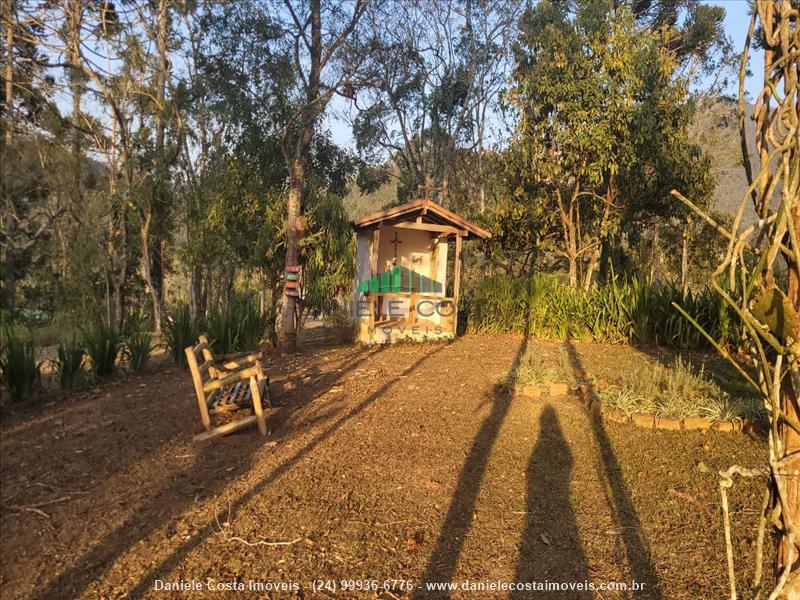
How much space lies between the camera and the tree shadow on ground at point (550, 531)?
9.53ft

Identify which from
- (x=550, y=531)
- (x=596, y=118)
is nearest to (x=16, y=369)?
(x=550, y=531)

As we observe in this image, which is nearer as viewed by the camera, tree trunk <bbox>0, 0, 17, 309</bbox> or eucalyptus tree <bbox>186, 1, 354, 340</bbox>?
eucalyptus tree <bbox>186, 1, 354, 340</bbox>

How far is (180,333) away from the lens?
27.5 ft

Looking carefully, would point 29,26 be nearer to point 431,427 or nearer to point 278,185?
point 278,185

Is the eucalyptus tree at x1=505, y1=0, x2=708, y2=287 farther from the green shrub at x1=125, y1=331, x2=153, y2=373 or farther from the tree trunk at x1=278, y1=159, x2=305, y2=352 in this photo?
the green shrub at x1=125, y1=331, x2=153, y2=373

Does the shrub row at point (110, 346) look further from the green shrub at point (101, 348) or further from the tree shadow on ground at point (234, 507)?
the tree shadow on ground at point (234, 507)

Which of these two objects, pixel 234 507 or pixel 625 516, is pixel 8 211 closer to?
pixel 234 507

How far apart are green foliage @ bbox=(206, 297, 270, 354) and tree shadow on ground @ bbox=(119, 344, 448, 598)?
130 inches

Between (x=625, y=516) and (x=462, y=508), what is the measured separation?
3.53ft

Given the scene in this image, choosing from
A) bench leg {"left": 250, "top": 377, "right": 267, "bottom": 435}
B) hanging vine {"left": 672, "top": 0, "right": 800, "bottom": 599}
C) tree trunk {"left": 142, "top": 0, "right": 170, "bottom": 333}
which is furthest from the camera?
tree trunk {"left": 142, "top": 0, "right": 170, "bottom": 333}

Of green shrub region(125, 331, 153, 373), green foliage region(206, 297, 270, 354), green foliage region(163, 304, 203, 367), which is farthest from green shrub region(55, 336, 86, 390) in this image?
green foliage region(206, 297, 270, 354)

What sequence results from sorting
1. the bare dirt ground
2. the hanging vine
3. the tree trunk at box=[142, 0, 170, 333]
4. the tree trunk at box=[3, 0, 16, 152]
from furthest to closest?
the tree trunk at box=[142, 0, 170, 333]
the tree trunk at box=[3, 0, 16, 152]
the bare dirt ground
the hanging vine

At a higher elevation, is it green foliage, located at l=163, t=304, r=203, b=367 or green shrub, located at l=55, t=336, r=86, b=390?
green foliage, located at l=163, t=304, r=203, b=367

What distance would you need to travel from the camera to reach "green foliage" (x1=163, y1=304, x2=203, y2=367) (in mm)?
8344
